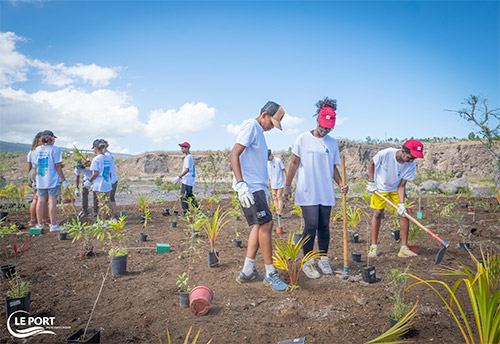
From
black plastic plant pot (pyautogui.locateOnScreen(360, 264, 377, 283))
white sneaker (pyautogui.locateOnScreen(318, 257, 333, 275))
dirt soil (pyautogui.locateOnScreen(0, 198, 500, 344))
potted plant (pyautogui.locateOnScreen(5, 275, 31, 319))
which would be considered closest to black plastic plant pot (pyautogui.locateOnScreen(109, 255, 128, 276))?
dirt soil (pyautogui.locateOnScreen(0, 198, 500, 344))

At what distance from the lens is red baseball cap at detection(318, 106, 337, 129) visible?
3342 millimetres

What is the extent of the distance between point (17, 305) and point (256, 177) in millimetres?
2432

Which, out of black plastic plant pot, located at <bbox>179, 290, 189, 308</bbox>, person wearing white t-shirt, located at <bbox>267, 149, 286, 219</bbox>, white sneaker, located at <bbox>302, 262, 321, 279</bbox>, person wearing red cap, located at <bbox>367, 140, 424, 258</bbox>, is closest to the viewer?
black plastic plant pot, located at <bbox>179, 290, 189, 308</bbox>

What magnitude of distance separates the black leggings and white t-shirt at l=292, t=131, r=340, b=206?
73 mm

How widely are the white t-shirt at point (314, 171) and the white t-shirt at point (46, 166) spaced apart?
4.91 m

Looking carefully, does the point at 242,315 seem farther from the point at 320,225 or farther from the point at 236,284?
the point at 320,225

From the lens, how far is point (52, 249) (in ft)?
15.6

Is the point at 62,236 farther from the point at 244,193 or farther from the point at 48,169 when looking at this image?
the point at 244,193

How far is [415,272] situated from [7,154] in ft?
38.6

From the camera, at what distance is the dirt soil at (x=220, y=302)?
7.47 feet

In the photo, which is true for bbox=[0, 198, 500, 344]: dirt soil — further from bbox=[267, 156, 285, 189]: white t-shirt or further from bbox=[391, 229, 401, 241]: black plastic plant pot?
bbox=[267, 156, 285, 189]: white t-shirt

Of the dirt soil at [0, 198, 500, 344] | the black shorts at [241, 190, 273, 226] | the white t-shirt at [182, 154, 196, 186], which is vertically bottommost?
the dirt soil at [0, 198, 500, 344]

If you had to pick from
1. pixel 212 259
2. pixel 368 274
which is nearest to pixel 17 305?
pixel 212 259

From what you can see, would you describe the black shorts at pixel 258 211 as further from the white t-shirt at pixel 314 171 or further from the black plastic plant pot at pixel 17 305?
the black plastic plant pot at pixel 17 305
